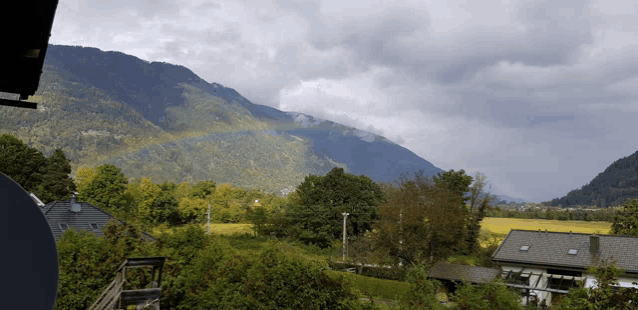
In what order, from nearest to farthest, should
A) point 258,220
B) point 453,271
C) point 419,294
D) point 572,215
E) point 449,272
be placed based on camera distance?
1. point 419,294
2. point 453,271
3. point 449,272
4. point 258,220
5. point 572,215

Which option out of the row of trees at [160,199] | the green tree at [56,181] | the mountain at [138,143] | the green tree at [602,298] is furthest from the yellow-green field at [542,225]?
the mountain at [138,143]

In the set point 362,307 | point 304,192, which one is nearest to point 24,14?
point 362,307

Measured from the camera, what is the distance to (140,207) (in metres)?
61.3

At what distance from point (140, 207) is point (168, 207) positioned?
3555 mm

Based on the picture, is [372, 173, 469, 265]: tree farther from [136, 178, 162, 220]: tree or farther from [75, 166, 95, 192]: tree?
[75, 166, 95, 192]: tree

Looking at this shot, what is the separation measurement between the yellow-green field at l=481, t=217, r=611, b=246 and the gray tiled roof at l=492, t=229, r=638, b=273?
15056 millimetres

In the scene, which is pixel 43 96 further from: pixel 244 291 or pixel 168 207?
pixel 244 291

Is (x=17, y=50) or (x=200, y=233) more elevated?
(x=17, y=50)

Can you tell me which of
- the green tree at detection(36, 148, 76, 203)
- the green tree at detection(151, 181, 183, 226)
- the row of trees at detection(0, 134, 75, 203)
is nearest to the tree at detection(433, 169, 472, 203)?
the green tree at detection(151, 181, 183, 226)

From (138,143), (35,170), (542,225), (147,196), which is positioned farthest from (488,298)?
(138,143)

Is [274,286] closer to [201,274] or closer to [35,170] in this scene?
[201,274]

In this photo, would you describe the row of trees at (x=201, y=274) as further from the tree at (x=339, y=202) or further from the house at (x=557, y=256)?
the tree at (x=339, y=202)

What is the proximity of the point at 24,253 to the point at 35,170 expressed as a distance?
60.4m

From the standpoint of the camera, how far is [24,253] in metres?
2.35
